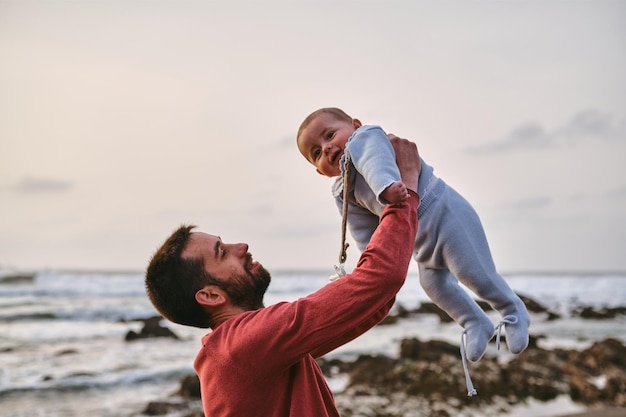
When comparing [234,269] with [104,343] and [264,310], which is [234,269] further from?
[104,343]

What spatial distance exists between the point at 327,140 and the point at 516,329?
1028 millimetres

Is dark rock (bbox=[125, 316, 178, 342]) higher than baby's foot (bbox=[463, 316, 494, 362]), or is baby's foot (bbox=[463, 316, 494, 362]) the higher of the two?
baby's foot (bbox=[463, 316, 494, 362])

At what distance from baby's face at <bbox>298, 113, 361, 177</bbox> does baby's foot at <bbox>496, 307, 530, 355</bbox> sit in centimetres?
87

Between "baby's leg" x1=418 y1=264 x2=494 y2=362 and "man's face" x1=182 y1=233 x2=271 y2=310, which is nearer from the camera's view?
"man's face" x1=182 y1=233 x2=271 y2=310

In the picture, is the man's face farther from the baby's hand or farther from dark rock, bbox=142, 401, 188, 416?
dark rock, bbox=142, 401, 188, 416

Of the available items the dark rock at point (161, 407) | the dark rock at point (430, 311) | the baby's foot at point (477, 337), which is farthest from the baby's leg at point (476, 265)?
the dark rock at point (430, 311)

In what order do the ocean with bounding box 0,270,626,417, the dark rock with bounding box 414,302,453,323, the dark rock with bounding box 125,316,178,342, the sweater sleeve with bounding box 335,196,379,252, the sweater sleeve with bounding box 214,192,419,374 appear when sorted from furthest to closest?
the dark rock with bounding box 414,302,453,323
the dark rock with bounding box 125,316,178,342
the ocean with bounding box 0,270,626,417
the sweater sleeve with bounding box 335,196,379,252
the sweater sleeve with bounding box 214,192,419,374

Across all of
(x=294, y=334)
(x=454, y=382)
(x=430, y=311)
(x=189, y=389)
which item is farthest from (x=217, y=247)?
(x=430, y=311)

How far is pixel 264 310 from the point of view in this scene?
2348mm

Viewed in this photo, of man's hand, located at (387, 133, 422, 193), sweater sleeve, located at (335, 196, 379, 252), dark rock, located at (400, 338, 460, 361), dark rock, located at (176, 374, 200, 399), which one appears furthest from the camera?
dark rock, located at (400, 338, 460, 361)

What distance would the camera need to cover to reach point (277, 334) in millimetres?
2260

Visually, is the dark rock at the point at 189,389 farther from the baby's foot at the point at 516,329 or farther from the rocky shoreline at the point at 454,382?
the baby's foot at the point at 516,329

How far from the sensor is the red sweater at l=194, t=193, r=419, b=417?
224cm

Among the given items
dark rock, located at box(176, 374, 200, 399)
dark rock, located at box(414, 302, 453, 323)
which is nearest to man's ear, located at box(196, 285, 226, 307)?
dark rock, located at box(176, 374, 200, 399)
